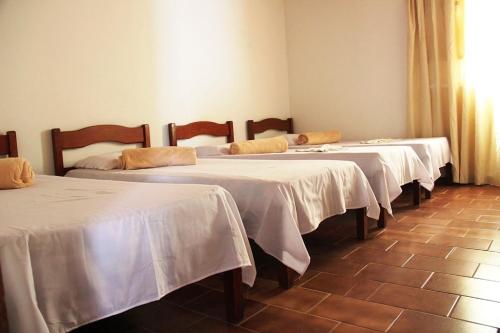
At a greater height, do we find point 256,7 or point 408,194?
point 256,7

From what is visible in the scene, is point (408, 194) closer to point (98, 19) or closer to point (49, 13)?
point (98, 19)

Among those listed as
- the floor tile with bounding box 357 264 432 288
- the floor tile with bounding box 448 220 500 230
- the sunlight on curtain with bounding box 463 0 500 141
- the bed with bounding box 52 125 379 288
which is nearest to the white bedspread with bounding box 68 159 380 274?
the bed with bounding box 52 125 379 288

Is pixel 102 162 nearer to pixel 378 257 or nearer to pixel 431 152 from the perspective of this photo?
pixel 378 257

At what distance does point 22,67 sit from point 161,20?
1204 mm

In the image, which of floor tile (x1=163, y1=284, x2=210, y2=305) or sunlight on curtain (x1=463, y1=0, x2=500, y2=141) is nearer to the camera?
floor tile (x1=163, y1=284, x2=210, y2=305)

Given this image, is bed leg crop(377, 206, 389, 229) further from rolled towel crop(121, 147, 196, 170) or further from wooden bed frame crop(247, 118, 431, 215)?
rolled towel crop(121, 147, 196, 170)

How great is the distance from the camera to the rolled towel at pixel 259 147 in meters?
3.19

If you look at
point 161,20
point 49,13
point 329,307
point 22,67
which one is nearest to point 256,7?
point 161,20

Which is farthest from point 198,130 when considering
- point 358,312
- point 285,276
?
point 358,312

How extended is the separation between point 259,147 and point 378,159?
1.07 m

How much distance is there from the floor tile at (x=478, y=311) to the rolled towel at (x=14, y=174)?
6.20 ft

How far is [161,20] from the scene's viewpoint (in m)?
3.22

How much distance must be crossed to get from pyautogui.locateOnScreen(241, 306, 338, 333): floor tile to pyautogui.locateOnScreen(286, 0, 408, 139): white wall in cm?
309

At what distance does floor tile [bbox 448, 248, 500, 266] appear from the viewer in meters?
1.87
